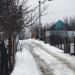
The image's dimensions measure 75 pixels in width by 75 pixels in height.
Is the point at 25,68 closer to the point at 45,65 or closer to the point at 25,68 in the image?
the point at 25,68

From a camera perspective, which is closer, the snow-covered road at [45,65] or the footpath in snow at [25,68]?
the footpath in snow at [25,68]

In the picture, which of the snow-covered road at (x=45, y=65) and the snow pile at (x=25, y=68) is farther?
the snow-covered road at (x=45, y=65)

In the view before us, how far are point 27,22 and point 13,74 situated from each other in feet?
8.18

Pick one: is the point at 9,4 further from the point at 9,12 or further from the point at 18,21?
the point at 18,21

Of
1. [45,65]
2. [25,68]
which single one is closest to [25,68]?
[25,68]

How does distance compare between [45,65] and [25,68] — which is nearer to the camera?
[25,68]

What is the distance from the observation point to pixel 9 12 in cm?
1200

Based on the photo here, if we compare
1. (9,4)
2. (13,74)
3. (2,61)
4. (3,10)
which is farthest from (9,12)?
(13,74)

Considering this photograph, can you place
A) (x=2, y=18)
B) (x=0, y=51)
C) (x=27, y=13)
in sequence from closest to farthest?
(x=0, y=51)
(x=2, y=18)
(x=27, y=13)

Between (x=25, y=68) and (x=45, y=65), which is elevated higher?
(x=25, y=68)

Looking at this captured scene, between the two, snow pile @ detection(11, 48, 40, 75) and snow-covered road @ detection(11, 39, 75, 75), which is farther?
snow-covered road @ detection(11, 39, 75, 75)

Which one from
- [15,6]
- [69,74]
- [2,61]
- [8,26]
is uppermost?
[15,6]

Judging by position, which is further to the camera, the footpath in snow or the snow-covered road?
the snow-covered road

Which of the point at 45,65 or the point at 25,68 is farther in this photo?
the point at 45,65
